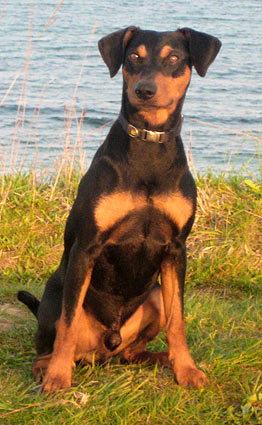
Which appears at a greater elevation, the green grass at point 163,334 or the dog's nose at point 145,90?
the dog's nose at point 145,90

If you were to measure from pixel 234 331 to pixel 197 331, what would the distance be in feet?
0.82

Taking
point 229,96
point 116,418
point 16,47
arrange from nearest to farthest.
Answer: point 116,418
point 229,96
point 16,47

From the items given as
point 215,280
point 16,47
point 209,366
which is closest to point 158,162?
point 209,366

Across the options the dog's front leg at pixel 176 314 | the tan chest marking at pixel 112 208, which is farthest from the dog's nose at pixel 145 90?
the dog's front leg at pixel 176 314

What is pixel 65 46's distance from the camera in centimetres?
1594

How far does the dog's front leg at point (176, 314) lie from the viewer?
384cm

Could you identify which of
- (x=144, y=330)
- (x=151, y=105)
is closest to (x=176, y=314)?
(x=144, y=330)

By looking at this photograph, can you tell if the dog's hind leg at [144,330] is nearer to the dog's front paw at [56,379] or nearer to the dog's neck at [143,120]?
the dog's front paw at [56,379]

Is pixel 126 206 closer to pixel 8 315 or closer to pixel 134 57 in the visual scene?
pixel 134 57

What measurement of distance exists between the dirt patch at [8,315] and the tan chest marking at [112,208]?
1333 mm

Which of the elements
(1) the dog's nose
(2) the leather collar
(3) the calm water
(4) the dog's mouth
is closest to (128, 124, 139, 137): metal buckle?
(2) the leather collar

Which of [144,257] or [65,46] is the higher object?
[144,257]

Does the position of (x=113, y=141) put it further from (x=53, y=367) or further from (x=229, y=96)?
(x=229, y=96)

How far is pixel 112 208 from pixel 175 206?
35 cm
